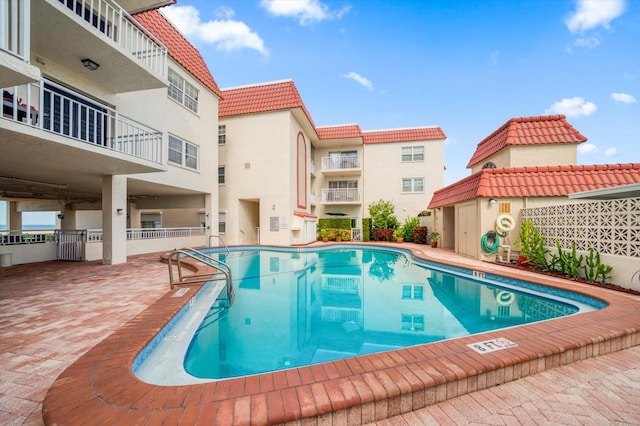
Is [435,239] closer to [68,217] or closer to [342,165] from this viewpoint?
[342,165]

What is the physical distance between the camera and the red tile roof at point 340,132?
68.1 ft

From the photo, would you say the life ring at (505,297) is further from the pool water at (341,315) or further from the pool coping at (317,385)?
the pool coping at (317,385)

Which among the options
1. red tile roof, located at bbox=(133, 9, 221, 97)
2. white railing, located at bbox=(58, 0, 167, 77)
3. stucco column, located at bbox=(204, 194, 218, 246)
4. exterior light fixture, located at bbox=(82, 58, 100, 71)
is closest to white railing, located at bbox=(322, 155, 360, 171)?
red tile roof, located at bbox=(133, 9, 221, 97)

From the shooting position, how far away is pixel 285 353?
12.8 ft

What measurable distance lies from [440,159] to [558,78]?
341 inches

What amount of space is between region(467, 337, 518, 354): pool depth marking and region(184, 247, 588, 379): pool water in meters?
1.26

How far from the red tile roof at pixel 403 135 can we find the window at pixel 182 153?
13.6 meters

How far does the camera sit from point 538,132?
13469mm

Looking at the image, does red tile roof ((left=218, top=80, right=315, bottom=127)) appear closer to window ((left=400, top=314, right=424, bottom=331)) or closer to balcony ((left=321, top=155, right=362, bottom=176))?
balcony ((left=321, top=155, right=362, bottom=176))

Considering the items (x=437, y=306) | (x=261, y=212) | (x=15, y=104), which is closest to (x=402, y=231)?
(x=261, y=212)

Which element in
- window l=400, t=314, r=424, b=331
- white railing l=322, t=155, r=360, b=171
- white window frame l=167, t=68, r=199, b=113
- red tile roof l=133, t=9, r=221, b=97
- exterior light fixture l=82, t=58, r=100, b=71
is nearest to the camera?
window l=400, t=314, r=424, b=331

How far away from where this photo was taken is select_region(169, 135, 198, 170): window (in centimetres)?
1238

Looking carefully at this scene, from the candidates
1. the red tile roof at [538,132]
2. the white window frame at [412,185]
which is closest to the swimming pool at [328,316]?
the red tile roof at [538,132]

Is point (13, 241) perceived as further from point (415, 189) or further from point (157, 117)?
point (415, 189)
